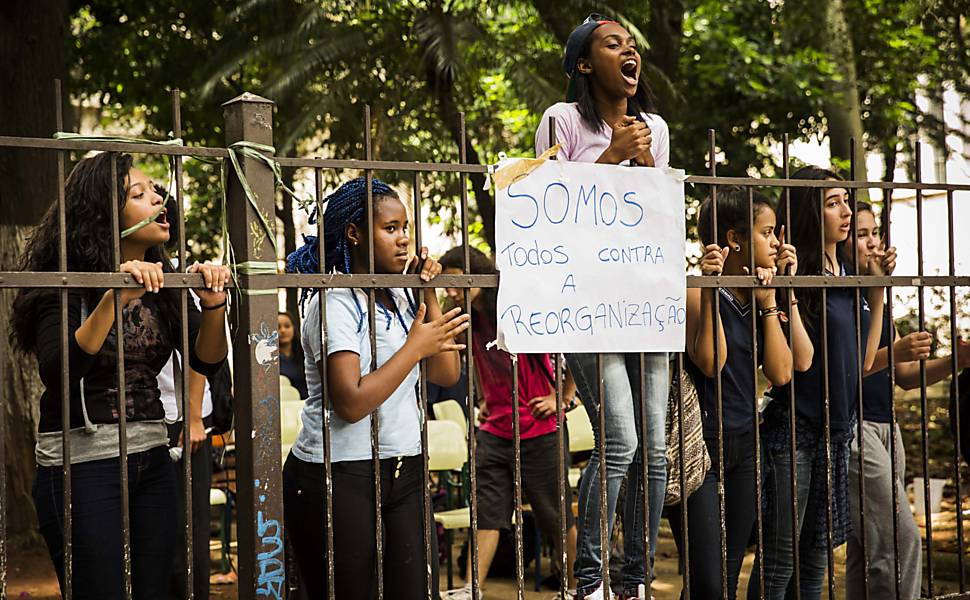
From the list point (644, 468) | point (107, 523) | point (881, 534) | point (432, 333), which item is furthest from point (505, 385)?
point (107, 523)

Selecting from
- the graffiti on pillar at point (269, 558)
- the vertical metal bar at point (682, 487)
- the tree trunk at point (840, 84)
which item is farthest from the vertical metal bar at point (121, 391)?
the tree trunk at point (840, 84)

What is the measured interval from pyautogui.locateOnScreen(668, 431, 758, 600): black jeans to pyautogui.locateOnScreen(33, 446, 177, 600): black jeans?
1908 mm

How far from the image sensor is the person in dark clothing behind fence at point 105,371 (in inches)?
123

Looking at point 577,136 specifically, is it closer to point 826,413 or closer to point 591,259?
point 591,259

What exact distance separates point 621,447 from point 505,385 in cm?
214

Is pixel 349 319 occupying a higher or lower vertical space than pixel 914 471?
higher

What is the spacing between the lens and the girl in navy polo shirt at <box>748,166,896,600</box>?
4.24 meters

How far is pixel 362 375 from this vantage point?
3418mm

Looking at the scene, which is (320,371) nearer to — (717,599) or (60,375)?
(60,375)

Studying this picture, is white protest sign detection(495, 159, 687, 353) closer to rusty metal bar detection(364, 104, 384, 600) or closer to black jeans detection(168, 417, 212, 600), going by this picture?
rusty metal bar detection(364, 104, 384, 600)

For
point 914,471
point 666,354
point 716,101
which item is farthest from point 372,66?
point 666,354

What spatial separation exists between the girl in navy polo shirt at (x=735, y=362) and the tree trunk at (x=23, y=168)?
6.07m

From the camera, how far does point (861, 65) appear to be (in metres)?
13.7

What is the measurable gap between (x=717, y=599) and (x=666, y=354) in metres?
0.94
